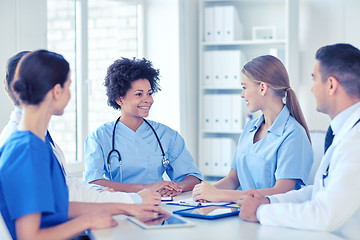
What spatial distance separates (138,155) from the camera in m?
2.33

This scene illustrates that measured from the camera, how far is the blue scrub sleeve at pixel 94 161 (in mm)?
2189

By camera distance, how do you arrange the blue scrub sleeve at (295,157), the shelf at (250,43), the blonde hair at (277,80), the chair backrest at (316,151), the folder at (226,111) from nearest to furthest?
the blue scrub sleeve at (295,157) < the blonde hair at (277,80) < the chair backrest at (316,151) < the shelf at (250,43) < the folder at (226,111)

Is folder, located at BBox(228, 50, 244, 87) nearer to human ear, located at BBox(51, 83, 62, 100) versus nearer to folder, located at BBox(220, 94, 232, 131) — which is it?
folder, located at BBox(220, 94, 232, 131)

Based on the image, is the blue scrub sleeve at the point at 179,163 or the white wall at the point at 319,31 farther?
the white wall at the point at 319,31

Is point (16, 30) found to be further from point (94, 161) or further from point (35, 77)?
point (35, 77)

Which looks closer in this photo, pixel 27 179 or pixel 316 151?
pixel 27 179

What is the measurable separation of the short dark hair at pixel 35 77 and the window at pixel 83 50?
5.99ft

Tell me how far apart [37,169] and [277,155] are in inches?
44.0

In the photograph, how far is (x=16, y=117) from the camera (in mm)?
1616

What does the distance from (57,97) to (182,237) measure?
0.56 metres

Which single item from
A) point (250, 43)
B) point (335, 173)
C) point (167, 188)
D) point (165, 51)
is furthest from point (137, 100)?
point (250, 43)

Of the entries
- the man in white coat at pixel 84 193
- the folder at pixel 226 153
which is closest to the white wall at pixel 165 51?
the folder at pixel 226 153

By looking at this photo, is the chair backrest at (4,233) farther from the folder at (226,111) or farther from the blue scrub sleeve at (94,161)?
the folder at (226,111)

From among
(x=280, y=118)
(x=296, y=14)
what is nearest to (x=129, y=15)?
(x=296, y=14)
